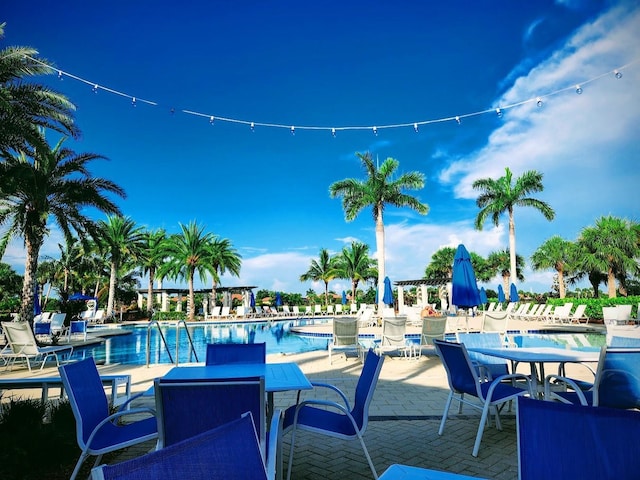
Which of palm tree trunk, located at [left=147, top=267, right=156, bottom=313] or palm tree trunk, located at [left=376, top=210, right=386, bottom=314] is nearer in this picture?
palm tree trunk, located at [left=376, top=210, right=386, bottom=314]

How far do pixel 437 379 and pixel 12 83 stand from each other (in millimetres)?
11577

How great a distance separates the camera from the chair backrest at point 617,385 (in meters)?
2.83

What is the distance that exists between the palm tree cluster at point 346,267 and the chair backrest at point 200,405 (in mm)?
34917

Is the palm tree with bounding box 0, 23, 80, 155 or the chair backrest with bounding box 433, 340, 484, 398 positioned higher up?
the palm tree with bounding box 0, 23, 80, 155

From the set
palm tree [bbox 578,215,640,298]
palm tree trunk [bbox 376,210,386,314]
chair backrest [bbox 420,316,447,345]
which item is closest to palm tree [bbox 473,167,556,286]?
palm tree [bbox 578,215,640,298]

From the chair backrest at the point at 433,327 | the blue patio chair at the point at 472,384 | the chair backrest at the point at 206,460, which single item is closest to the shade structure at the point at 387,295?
the chair backrest at the point at 433,327

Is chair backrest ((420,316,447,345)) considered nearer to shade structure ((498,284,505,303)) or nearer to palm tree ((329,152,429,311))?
palm tree ((329,152,429,311))

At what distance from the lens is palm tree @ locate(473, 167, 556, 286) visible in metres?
24.7

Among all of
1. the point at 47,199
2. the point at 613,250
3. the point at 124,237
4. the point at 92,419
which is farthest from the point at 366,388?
the point at 613,250

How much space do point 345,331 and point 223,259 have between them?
82.1 ft

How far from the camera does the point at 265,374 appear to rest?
3186 mm

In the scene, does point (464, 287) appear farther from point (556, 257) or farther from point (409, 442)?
point (556, 257)

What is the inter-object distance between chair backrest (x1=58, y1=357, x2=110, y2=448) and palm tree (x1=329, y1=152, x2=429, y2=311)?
17.4 metres

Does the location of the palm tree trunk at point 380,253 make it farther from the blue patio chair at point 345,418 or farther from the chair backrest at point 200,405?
the chair backrest at point 200,405
